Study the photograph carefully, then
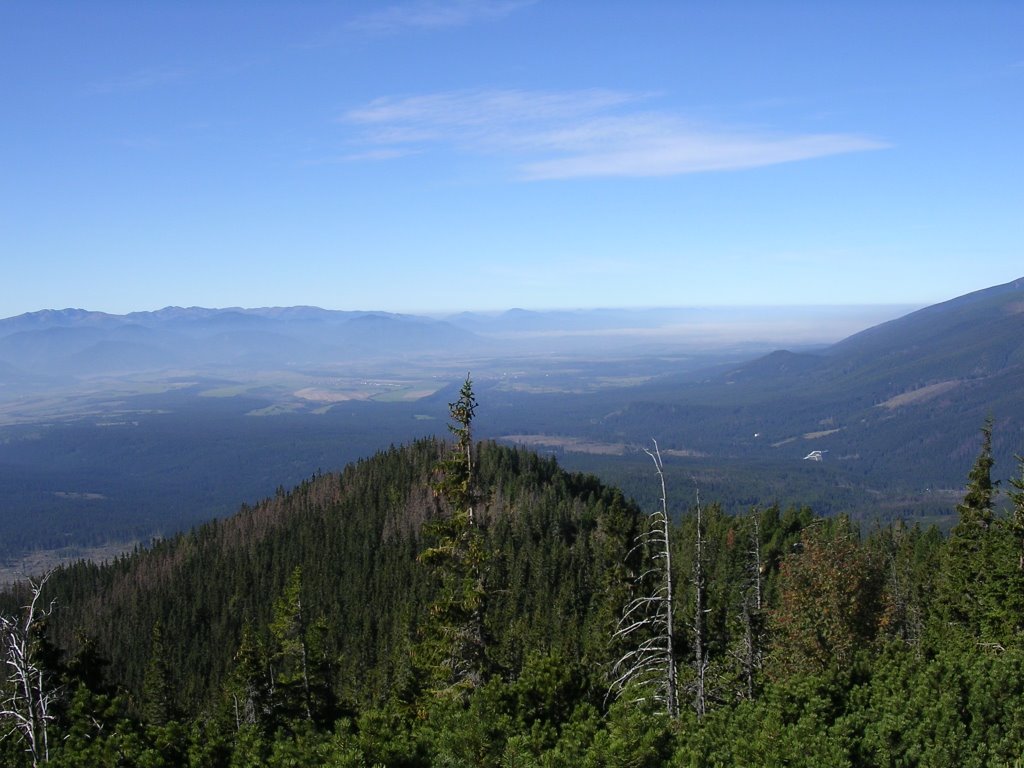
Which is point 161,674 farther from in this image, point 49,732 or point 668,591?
point 668,591

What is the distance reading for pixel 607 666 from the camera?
3216 cm

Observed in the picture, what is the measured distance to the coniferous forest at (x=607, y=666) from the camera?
49.3ft

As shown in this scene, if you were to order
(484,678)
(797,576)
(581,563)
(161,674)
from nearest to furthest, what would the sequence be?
(484,678) < (797,576) < (161,674) < (581,563)

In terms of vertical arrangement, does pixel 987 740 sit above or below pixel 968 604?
above

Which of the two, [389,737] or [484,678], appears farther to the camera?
[484,678]

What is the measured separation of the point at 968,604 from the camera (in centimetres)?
3325

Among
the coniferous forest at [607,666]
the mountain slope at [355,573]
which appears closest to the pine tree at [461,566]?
the coniferous forest at [607,666]

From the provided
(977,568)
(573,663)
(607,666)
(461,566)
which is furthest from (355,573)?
(573,663)

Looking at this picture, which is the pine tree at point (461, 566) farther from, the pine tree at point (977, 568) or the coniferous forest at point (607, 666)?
the pine tree at point (977, 568)

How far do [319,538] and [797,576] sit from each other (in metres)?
79.8

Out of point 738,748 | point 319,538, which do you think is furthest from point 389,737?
point 319,538

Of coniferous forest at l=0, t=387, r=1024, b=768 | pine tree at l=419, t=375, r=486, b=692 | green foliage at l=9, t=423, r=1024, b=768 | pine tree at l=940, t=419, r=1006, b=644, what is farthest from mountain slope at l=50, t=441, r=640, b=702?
pine tree at l=419, t=375, r=486, b=692

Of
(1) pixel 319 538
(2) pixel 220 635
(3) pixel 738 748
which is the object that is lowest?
(2) pixel 220 635

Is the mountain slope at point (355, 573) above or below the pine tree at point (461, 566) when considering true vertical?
below
